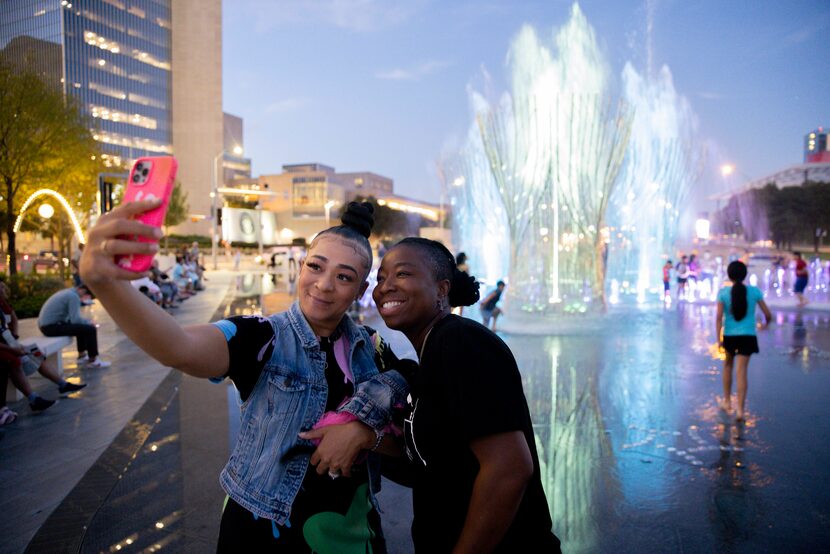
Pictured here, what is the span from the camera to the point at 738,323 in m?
5.89

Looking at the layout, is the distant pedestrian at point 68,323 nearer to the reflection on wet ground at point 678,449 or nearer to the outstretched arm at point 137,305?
the reflection on wet ground at point 678,449

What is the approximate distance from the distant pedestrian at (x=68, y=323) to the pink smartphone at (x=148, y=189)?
747 cm

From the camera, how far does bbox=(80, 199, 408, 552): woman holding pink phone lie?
5.29ft

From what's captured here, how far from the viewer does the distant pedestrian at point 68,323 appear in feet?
25.4

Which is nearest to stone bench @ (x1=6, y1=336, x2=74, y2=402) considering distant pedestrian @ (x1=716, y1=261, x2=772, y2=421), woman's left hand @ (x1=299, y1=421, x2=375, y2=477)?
woman's left hand @ (x1=299, y1=421, x2=375, y2=477)

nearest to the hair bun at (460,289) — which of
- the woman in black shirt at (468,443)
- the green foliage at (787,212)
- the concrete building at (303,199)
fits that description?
the woman in black shirt at (468,443)

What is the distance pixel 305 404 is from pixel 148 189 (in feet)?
2.58

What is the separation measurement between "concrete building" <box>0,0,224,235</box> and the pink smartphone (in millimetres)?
84644

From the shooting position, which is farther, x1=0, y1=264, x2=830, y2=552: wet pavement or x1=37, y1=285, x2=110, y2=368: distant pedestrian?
x1=37, y1=285, x2=110, y2=368: distant pedestrian

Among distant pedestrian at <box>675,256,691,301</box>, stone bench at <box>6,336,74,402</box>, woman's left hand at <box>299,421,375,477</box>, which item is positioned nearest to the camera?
woman's left hand at <box>299,421,375,477</box>

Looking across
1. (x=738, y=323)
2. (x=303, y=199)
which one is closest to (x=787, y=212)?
(x=738, y=323)

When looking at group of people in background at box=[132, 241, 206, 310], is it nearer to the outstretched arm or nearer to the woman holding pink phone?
the woman holding pink phone

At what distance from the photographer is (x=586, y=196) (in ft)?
49.3

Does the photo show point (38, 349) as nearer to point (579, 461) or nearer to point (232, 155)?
point (579, 461)
